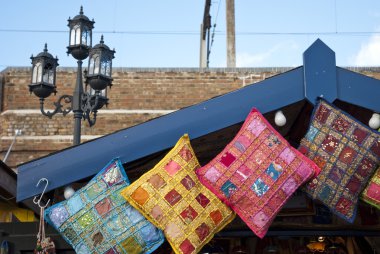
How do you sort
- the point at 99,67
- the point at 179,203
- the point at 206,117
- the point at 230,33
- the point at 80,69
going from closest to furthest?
1. the point at 179,203
2. the point at 206,117
3. the point at 99,67
4. the point at 80,69
5. the point at 230,33

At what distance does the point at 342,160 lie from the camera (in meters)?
5.57

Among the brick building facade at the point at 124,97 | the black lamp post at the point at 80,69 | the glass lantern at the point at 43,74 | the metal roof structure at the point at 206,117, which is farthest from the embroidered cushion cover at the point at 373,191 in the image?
the brick building facade at the point at 124,97

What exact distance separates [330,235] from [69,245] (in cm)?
287

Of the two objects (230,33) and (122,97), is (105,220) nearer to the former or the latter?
(122,97)

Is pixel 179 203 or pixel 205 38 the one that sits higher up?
pixel 205 38

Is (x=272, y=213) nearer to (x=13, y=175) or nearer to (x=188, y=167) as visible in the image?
(x=188, y=167)

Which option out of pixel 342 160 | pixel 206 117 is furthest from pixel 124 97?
pixel 342 160

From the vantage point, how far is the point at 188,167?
561cm

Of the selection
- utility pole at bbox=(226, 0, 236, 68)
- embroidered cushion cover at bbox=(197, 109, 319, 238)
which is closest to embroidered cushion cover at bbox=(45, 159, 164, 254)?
embroidered cushion cover at bbox=(197, 109, 319, 238)

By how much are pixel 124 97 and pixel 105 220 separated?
14.5m

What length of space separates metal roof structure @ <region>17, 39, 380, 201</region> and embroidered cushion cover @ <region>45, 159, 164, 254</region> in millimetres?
179

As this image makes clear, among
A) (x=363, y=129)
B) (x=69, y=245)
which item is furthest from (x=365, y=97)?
(x=69, y=245)

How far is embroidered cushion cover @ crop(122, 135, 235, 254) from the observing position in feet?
17.8

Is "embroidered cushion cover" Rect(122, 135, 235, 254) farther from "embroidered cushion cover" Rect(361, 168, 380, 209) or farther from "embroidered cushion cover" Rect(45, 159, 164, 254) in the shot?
"embroidered cushion cover" Rect(361, 168, 380, 209)
